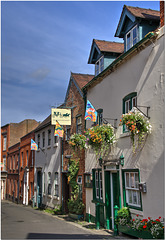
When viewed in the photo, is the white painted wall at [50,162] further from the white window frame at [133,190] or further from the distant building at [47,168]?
the white window frame at [133,190]

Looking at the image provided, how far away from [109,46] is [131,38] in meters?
3.19

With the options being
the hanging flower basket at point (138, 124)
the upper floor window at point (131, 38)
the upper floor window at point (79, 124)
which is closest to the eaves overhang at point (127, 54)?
the upper floor window at point (131, 38)

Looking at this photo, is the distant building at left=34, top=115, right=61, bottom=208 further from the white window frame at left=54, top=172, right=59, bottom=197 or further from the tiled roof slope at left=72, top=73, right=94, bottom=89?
the tiled roof slope at left=72, top=73, right=94, bottom=89

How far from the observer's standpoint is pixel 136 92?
10359 mm

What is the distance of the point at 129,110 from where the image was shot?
10.9 m

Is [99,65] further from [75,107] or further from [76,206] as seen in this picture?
[76,206]

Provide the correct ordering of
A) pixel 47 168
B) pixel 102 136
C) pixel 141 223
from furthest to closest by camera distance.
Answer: pixel 47 168 → pixel 102 136 → pixel 141 223

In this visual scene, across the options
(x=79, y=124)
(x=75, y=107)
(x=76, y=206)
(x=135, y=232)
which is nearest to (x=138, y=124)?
(x=135, y=232)

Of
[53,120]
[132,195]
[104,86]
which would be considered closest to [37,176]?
[53,120]

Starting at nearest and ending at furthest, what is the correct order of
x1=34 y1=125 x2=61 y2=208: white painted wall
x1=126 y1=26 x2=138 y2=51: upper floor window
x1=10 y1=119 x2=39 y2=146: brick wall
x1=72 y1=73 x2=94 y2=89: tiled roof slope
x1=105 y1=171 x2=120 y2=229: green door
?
x1=126 y1=26 x2=138 y2=51: upper floor window
x1=105 y1=171 x2=120 y2=229: green door
x1=72 y1=73 x2=94 y2=89: tiled roof slope
x1=34 y1=125 x2=61 y2=208: white painted wall
x1=10 y1=119 x2=39 y2=146: brick wall

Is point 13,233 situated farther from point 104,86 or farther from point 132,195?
point 104,86

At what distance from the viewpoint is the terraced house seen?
29.4 feet

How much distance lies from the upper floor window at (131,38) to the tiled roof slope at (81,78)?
5695mm

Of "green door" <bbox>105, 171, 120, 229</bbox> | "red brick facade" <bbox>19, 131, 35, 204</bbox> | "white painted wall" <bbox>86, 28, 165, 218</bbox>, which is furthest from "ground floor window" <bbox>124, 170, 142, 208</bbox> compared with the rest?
"red brick facade" <bbox>19, 131, 35, 204</bbox>
